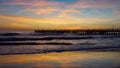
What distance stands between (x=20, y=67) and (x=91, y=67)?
3.37 meters

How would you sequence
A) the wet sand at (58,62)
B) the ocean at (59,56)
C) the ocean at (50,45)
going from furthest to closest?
the ocean at (50,45)
the ocean at (59,56)
the wet sand at (58,62)

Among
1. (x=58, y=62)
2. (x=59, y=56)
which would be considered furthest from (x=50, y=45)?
(x=58, y=62)

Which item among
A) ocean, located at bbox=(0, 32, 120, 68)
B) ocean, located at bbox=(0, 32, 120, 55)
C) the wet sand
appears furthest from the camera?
ocean, located at bbox=(0, 32, 120, 55)

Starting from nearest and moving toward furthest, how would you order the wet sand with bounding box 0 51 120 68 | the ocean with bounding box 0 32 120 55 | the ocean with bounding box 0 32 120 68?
the wet sand with bounding box 0 51 120 68, the ocean with bounding box 0 32 120 68, the ocean with bounding box 0 32 120 55

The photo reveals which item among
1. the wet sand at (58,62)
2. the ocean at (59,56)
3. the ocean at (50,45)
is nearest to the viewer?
the wet sand at (58,62)

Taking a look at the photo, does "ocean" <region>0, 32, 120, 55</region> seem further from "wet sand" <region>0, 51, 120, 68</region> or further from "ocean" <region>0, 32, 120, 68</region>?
"wet sand" <region>0, 51, 120, 68</region>

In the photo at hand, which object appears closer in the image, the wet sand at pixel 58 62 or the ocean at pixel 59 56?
the wet sand at pixel 58 62

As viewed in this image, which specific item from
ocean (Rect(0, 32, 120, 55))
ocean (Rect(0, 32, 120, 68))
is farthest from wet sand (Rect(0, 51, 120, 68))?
ocean (Rect(0, 32, 120, 55))

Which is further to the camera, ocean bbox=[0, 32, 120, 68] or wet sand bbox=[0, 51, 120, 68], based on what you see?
ocean bbox=[0, 32, 120, 68]

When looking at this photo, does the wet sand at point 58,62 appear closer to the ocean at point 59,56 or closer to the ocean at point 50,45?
the ocean at point 59,56

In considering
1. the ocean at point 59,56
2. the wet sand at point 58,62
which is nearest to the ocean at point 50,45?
the ocean at point 59,56

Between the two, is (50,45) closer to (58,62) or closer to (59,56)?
(59,56)

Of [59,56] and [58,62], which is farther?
[59,56]

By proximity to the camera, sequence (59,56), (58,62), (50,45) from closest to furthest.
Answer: (58,62) → (59,56) → (50,45)
